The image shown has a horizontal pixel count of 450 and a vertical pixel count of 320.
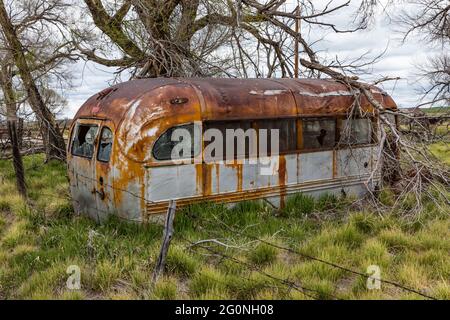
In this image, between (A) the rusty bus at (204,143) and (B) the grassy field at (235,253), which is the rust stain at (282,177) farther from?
(B) the grassy field at (235,253)

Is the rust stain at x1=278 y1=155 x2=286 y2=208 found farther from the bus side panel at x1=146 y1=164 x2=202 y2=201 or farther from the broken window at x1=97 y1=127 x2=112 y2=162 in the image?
the broken window at x1=97 y1=127 x2=112 y2=162

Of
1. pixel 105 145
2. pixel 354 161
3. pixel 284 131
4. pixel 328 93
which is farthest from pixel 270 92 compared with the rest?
pixel 105 145

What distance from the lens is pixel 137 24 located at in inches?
447

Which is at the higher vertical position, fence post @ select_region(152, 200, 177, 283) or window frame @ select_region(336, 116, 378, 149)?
window frame @ select_region(336, 116, 378, 149)

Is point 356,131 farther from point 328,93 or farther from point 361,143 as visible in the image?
point 328,93

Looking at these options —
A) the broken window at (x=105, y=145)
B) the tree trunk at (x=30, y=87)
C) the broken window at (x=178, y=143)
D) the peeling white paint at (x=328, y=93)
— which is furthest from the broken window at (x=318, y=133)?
the tree trunk at (x=30, y=87)

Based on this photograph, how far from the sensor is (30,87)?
526 inches

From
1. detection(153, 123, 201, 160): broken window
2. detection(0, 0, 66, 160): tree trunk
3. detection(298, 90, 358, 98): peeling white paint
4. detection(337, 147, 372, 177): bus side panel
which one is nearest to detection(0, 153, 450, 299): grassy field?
detection(337, 147, 372, 177): bus side panel

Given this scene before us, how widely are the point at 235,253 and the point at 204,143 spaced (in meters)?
2.01

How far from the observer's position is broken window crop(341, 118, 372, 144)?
9008 millimetres

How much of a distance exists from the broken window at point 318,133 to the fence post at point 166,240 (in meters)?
4.01

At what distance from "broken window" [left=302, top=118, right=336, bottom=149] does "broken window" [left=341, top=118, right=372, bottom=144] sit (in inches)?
8.6

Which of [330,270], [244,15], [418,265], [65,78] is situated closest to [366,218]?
[418,265]
